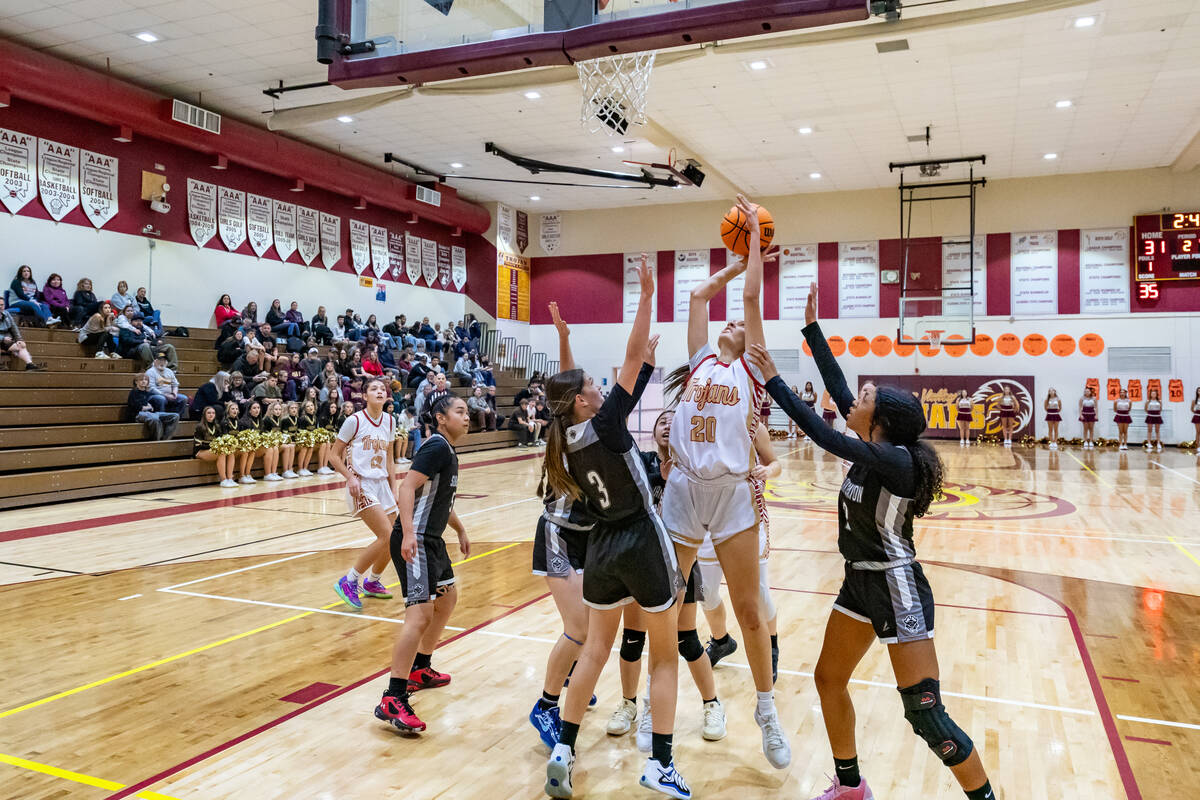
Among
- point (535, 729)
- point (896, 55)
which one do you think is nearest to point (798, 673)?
point (535, 729)

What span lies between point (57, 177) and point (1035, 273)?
20159 millimetres

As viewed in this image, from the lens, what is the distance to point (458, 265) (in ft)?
74.3

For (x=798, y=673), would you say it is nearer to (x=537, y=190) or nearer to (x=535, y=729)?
(x=535, y=729)

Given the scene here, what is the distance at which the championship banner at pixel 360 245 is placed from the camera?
18906mm

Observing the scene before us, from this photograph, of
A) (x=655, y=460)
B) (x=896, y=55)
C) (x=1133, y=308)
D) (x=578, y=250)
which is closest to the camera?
(x=655, y=460)

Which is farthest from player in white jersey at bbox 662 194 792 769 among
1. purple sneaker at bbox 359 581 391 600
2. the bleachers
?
the bleachers

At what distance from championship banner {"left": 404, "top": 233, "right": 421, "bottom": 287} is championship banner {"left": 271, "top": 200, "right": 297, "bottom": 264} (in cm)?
370

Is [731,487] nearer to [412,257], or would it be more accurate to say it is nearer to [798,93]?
[798,93]

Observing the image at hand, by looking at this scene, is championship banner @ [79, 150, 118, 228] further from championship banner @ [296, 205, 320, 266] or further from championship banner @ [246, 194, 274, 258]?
championship banner @ [296, 205, 320, 266]

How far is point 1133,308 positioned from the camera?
18.9 metres

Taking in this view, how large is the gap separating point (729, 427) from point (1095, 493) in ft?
32.7

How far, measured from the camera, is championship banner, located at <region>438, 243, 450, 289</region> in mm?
21906

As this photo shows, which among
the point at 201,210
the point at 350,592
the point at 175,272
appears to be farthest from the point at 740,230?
the point at 201,210

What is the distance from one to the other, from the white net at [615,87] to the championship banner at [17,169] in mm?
9269
